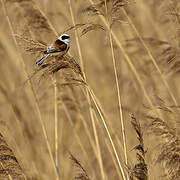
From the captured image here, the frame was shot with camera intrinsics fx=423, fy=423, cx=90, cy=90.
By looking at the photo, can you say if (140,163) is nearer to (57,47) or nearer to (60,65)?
(60,65)

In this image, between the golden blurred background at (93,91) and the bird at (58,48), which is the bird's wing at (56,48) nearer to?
the bird at (58,48)

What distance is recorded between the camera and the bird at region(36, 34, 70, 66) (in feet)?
7.51

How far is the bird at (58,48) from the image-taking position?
2.29m

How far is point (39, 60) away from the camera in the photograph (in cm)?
233

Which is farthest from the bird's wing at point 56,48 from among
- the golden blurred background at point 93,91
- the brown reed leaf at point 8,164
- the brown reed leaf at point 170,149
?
the brown reed leaf at point 170,149

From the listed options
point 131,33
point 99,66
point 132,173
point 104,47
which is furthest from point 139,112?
point 132,173

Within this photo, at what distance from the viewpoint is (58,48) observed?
95.2 inches

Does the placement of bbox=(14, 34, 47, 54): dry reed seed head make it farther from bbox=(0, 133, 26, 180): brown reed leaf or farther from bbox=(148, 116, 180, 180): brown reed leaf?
bbox=(148, 116, 180, 180): brown reed leaf

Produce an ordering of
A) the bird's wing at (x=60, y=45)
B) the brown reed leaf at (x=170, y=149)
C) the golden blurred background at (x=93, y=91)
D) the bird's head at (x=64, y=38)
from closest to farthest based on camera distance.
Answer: the brown reed leaf at (x=170, y=149) < the golden blurred background at (x=93, y=91) < the bird's wing at (x=60, y=45) < the bird's head at (x=64, y=38)

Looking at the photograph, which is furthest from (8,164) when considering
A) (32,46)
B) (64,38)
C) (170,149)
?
(170,149)

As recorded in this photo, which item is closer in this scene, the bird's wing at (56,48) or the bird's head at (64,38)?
the bird's wing at (56,48)

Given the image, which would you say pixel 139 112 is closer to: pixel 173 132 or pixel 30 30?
pixel 30 30

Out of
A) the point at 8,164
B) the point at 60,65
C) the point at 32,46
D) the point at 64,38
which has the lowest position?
the point at 8,164

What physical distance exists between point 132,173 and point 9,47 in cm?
233
